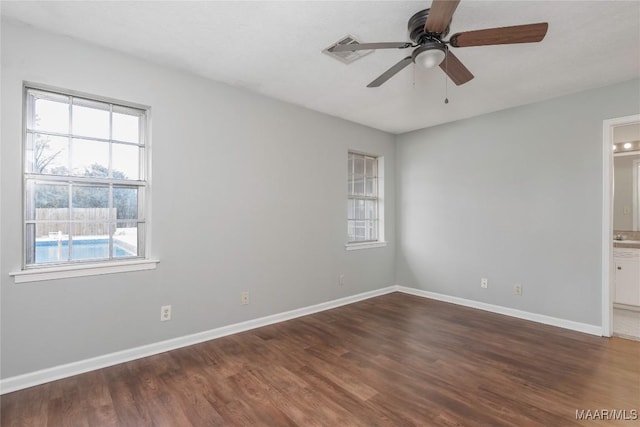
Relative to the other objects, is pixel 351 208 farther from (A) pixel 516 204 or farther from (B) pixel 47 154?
(B) pixel 47 154

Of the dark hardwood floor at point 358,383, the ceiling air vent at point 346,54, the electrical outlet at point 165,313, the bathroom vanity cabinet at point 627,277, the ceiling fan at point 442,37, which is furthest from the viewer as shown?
the bathroom vanity cabinet at point 627,277

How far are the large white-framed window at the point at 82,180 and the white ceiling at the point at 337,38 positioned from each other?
21.8 inches

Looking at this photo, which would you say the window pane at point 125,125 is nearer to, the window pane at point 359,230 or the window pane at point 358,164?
the window pane at point 358,164

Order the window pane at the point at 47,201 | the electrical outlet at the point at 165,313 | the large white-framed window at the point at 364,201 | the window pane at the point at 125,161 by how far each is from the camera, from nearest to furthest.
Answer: the window pane at the point at 47,201 < the window pane at the point at 125,161 < the electrical outlet at the point at 165,313 < the large white-framed window at the point at 364,201

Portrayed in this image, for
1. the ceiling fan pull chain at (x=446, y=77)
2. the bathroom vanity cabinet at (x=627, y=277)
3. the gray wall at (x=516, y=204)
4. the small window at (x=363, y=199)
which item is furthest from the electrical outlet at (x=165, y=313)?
the bathroom vanity cabinet at (x=627, y=277)

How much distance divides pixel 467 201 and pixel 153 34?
13.1 feet

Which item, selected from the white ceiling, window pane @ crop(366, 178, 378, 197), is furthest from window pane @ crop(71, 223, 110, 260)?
window pane @ crop(366, 178, 378, 197)

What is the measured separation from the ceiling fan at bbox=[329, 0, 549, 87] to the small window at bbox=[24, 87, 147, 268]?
2.04 metres

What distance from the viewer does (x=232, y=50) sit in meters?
2.49

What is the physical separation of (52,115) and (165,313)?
6.09 ft

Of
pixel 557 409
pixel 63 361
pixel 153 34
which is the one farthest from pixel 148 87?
pixel 557 409

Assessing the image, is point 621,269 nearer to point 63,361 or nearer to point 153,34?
point 153,34

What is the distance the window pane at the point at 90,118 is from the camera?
2.46 meters

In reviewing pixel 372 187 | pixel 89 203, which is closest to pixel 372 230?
pixel 372 187
